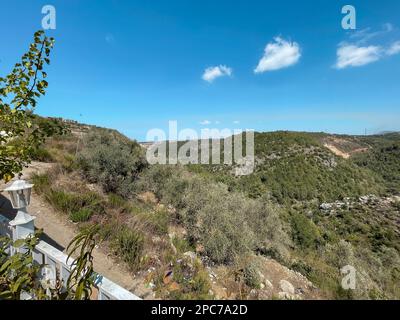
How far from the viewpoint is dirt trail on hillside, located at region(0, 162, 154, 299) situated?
3851 mm

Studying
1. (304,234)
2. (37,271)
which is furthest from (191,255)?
(304,234)

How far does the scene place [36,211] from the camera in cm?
566

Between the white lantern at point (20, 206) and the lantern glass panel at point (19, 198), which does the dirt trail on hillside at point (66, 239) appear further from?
the lantern glass panel at point (19, 198)

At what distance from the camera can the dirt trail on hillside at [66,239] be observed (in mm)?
3851

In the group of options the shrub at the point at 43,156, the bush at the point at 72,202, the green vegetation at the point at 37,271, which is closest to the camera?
the green vegetation at the point at 37,271

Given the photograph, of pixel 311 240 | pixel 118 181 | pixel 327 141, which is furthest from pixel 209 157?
pixel 327 141

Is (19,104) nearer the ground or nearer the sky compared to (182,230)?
nearer the sky

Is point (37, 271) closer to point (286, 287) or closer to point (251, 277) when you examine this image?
point (251, 277)

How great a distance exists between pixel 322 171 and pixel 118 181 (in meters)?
48.8

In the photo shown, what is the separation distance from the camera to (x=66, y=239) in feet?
15.5

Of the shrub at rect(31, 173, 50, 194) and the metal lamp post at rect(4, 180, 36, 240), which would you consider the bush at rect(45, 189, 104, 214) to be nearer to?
the shrub at rect(31, 173, 50, 194)

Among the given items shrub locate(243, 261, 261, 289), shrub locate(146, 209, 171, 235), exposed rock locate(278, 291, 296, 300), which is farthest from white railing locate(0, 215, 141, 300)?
exposed rock locate(278, 291, 296, 300)


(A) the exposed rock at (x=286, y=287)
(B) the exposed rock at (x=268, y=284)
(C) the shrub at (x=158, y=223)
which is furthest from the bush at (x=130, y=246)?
(A) the exposed rock at (x=286, y=287)
